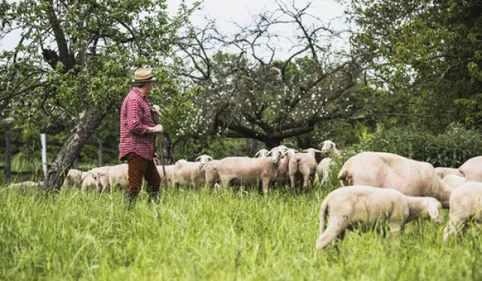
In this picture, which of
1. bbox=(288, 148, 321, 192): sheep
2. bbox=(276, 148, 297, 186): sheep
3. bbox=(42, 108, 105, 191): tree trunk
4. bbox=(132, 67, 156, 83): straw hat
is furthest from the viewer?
bbox=(276, 148, 297, 186): sheep

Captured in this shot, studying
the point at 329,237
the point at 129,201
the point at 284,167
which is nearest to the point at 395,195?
the point at 329,237

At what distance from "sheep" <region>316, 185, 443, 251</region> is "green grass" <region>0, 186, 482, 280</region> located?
13 cm

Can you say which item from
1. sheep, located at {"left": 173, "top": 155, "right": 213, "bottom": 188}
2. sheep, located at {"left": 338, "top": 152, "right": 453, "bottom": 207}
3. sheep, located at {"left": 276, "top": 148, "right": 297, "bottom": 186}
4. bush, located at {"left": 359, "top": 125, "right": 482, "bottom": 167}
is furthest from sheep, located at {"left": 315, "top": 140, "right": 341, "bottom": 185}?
sheep, located at {"left": 338, "top": 152, "right": 453, "bottom": 207}

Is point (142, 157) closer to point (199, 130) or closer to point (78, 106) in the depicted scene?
point (78, 106)

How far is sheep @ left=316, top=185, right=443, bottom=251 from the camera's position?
507 cm

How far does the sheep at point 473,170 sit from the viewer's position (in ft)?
27.2

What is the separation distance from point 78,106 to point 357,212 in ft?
23.9

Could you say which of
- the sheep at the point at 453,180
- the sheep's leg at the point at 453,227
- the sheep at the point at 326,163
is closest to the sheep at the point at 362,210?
the sheep's leg at the point at 453,227

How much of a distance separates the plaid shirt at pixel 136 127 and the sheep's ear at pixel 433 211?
3623 millimetres

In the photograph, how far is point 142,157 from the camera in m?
7.32

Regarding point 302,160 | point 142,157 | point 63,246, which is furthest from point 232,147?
point 63,246

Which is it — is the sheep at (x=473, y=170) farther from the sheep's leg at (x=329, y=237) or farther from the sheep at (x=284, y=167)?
the sheep at (x=284, y=167)

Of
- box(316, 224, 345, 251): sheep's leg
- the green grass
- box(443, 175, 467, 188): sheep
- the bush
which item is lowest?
the green grass

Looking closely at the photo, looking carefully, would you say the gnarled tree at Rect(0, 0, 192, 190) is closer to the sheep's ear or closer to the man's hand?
the man's hand
